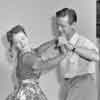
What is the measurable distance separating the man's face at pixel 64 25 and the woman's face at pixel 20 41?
0.12 meters

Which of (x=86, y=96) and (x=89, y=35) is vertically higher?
(x=89, y=35)

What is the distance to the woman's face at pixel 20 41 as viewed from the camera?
1.07m

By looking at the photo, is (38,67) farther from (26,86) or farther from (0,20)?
(0,20)

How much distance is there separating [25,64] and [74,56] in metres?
0.17

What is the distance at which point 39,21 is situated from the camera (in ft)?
3.81

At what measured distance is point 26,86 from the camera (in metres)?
1.08

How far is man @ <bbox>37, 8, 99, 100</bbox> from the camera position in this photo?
1066mm

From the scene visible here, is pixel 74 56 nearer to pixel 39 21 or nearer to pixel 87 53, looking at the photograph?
pixel 87 53

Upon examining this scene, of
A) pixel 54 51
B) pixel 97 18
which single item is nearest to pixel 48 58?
pixel 54 51

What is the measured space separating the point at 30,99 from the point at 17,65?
0.13m

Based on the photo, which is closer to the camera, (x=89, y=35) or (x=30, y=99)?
(x=30, y=99)

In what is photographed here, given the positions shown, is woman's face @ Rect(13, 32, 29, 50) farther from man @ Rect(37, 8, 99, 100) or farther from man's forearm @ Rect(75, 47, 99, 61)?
man's forearm @ Rect(75, 47, 99, 61)

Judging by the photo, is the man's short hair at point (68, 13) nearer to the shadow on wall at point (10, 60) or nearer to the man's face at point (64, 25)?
the man's face at point (64, 25)

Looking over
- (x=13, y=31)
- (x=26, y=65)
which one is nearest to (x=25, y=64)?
(x=26, y=65)
